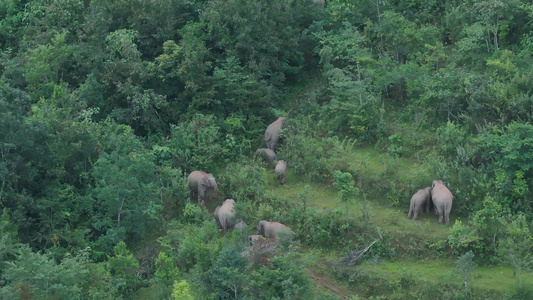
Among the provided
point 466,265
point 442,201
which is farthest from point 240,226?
point 466,265

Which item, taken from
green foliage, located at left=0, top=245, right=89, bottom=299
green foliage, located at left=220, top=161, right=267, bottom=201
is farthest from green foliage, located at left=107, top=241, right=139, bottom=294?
green foliage, located at left=220, top=161, right=267, bottom=201

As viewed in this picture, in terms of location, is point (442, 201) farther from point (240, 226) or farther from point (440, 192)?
point (240, 226)

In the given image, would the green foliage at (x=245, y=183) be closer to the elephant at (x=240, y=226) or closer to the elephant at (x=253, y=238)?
the elephant at (x=240, y=226)

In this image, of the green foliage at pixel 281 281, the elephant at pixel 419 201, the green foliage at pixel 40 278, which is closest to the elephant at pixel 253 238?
the green foliage at pixel 281 281

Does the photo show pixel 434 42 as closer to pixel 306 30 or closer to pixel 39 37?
pixel 306 30

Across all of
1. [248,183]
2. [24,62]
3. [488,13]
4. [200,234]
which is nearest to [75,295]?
[200,234]
